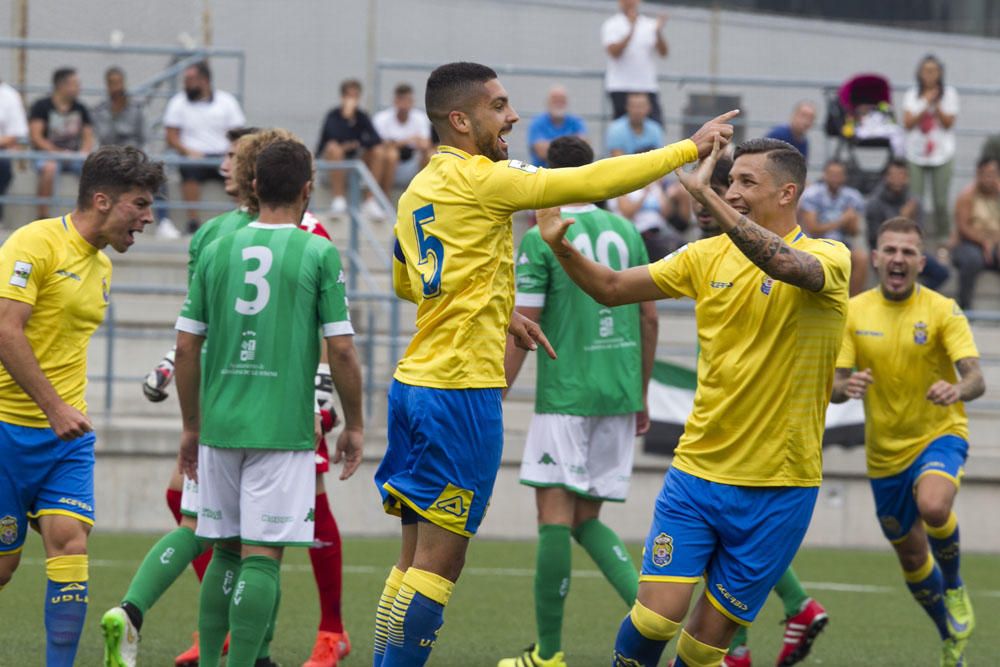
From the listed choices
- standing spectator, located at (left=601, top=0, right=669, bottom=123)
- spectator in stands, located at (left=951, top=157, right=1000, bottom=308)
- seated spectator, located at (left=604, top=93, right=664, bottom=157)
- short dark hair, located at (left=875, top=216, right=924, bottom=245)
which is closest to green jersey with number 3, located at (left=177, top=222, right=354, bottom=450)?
short dark hair, located at (left=875, top=216, right=924, bottom=245)

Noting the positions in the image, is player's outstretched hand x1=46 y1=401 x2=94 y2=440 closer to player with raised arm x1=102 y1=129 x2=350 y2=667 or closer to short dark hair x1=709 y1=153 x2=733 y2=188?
player with raised arm x1=102 y1=129 x2=350 y2=667

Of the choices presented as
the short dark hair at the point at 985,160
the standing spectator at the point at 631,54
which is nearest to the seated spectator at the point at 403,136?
the standing spectator at the point at 631,54

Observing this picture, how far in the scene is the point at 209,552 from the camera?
7707 millimetres

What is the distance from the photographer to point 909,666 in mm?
7805

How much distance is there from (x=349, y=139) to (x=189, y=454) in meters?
9.87

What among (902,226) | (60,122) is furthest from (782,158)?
(60,122)

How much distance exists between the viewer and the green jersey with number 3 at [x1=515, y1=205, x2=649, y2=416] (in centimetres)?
769

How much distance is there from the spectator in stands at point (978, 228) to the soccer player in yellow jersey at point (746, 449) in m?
10.2

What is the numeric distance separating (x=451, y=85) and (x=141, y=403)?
348 inches

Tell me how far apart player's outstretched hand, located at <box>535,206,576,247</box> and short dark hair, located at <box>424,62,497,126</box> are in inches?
20.3

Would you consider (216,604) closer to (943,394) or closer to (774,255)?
(774,255)

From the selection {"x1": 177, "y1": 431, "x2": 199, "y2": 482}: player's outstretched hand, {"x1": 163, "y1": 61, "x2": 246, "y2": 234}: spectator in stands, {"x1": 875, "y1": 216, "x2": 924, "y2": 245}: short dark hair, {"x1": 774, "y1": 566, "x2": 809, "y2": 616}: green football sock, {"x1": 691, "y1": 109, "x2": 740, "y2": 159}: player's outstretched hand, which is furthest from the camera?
{"x1": 163, "y1": 61, "x2": 246, "y2": 234}: spectator in stands

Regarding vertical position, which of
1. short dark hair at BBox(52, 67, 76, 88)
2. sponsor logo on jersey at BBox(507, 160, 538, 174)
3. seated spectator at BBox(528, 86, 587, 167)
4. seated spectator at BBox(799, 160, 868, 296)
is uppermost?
short dark hair at BBox(52, 67, 76, 88)

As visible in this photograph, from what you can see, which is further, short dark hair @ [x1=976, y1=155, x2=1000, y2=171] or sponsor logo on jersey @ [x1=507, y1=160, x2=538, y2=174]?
short dark hair @ [x1=976, y1=155, x2=1000, y2=171]
